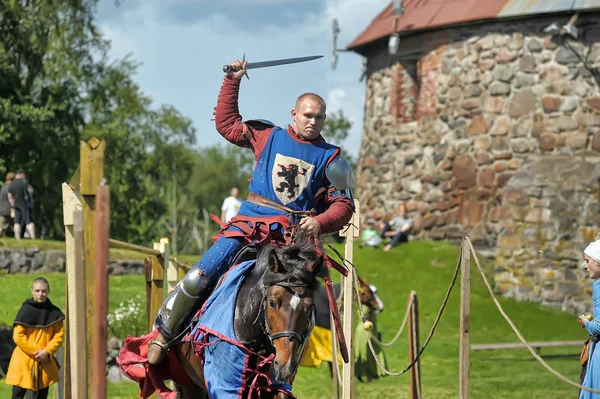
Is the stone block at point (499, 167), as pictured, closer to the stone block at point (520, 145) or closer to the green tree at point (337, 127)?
the stone block at point (520, 145)

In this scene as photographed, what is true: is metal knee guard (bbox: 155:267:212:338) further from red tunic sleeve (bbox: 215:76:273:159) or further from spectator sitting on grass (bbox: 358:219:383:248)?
spectator sitting on grass (bbox: 358:219:383:248)

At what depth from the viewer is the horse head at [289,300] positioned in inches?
244

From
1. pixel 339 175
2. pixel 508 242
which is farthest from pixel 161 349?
pixel 508 242

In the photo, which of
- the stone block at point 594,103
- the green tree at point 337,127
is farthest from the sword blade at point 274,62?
the green tree at point 337,127

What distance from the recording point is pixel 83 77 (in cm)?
3766

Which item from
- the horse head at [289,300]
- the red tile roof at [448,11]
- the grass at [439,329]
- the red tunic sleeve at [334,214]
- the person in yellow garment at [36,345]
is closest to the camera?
the horse head at [289,300]

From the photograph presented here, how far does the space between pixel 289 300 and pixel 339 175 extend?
3.62ft

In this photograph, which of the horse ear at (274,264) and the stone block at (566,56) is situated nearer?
the horse ear at (274,264)

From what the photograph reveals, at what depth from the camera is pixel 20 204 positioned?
23078 millimetres

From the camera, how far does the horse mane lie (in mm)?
6457

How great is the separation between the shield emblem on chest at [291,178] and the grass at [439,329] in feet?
19.1

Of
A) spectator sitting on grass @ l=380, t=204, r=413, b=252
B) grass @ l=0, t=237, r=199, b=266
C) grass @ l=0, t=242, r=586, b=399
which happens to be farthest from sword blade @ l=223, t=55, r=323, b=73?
spectator sitting on grass @ l=380, t=204, r=413, b=252

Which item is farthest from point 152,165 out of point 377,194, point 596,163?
point 596,163

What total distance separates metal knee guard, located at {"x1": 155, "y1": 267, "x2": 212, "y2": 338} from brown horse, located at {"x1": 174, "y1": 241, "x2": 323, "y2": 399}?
398 mm
